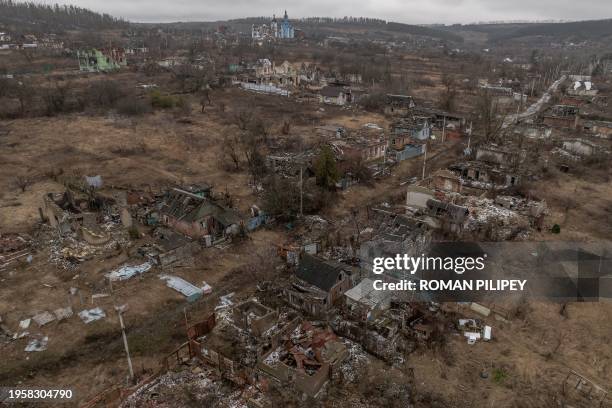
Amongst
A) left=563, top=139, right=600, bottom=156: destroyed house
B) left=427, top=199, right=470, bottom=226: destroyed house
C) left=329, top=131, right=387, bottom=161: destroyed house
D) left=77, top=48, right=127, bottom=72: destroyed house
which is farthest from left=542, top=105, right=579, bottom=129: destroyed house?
left=77, top=48, right=127, bottom=72: destroyed house

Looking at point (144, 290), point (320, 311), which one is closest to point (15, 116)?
point (144, 290)

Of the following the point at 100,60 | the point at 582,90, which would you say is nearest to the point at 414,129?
the point at 582,90

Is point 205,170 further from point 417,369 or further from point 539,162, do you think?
point 539,162

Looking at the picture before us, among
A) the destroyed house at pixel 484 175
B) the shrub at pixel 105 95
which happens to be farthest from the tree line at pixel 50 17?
the destroyed house at pixel 484 175

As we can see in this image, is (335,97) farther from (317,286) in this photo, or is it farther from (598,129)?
(317,286)

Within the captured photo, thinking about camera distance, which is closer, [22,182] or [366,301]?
[366,301]

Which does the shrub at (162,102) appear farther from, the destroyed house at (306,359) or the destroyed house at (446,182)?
the destroyed house at (306,359)
